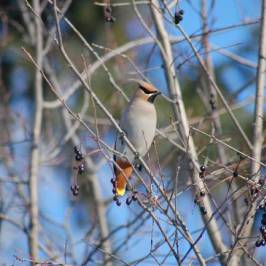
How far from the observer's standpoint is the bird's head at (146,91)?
17.5 ft

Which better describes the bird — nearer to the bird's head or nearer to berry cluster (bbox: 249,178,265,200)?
the bird's head

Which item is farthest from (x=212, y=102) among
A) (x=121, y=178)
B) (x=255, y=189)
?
(x=255, y=189)

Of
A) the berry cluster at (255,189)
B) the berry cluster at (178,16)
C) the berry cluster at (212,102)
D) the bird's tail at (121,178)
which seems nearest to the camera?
the berry cluster at (255,189)

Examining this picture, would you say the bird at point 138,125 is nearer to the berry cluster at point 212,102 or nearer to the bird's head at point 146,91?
the bird's head at point 146,91

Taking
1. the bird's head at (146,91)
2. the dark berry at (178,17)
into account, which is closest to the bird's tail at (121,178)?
the bird's head at (146,91)

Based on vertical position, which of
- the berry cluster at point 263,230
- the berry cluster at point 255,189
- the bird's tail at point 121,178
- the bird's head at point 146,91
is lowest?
the berry cluster at point 263,230

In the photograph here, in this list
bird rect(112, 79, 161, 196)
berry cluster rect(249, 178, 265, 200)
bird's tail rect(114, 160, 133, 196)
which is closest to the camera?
berry cluster rect(249, 178, 265, 200)

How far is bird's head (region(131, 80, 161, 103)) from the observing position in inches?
210

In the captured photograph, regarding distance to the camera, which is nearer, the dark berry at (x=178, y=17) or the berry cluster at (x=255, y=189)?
the berry cluster at (x=255, y=189)

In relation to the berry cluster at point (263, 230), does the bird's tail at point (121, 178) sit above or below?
above

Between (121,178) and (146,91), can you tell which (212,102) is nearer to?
(146,91)

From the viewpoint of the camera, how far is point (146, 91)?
211 inches

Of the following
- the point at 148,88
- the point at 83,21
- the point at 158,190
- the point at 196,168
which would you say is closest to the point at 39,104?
the point at 148,88

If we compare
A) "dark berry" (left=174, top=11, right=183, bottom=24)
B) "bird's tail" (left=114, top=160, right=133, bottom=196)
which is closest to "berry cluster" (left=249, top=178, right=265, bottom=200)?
"dark berry" (left=174, top=11, right=183, bottom=24)
